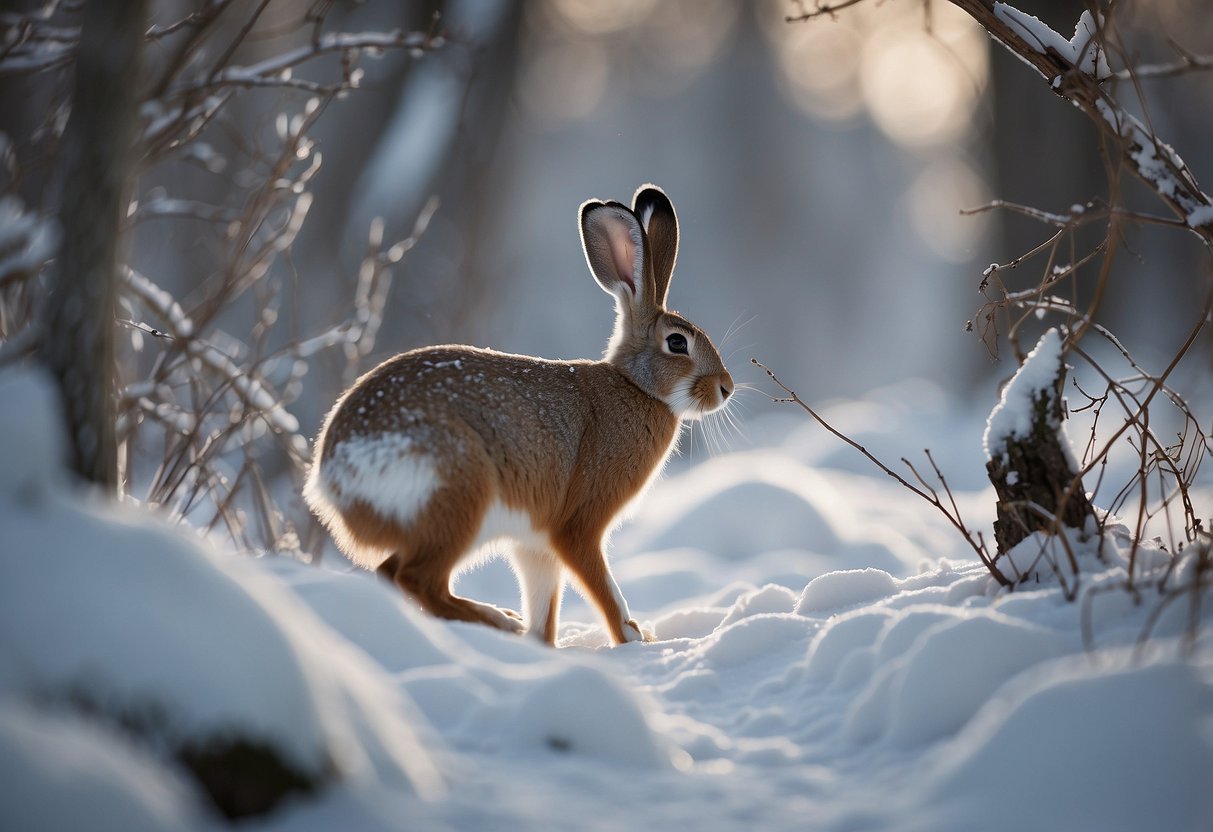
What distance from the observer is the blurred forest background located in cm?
730

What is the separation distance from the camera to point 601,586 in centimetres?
446

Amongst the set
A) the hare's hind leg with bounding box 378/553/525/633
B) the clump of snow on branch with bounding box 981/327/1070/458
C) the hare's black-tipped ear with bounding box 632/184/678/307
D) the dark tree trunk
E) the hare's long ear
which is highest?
the hare's black-tipped ear with bounding box 632/184/678/307

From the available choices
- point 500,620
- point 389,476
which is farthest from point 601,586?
point 389,476

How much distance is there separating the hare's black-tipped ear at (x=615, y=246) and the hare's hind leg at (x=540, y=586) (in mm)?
1420

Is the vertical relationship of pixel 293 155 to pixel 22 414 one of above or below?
above

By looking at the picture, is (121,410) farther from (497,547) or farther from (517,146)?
(517,146)

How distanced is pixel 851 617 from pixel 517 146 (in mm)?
15053

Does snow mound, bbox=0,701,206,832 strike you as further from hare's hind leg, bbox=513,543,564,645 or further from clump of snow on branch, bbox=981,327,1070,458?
hare's hind leg, bbox=513,543,564,645

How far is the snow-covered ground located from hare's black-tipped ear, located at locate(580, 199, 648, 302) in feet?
7.87

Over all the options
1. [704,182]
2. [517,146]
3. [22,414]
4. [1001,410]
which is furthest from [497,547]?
[704,182]

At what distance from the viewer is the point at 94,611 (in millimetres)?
1724

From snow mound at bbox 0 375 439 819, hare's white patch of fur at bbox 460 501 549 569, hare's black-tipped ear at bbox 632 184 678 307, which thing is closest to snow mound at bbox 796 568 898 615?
hare's white patch of fur at bbox 460 501 549 569

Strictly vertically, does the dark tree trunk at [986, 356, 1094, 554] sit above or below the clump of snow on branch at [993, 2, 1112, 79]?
below

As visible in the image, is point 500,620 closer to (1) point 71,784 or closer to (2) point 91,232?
(2) point 91,232
